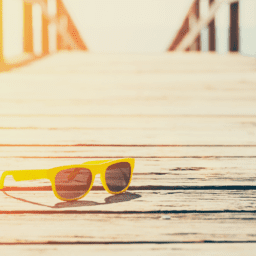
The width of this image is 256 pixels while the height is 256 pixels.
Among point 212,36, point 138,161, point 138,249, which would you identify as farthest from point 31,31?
point 138,249

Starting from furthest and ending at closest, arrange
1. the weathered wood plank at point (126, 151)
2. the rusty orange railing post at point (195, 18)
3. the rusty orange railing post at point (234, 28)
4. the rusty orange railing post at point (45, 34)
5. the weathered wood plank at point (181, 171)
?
the rusty orange railing post at point (195, 18)
the rusty orange railing post at point (45, 34)
the rusty orange railing post at point (234, 28)
the weathered wood plank at point (126, 151)
the weathered wood plank at point (181, 171)

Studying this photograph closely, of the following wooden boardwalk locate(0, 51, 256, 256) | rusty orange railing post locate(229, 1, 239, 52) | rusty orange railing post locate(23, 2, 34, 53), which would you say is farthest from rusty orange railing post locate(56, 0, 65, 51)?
wooden boardwalk locate(0, 51, 256, 256)

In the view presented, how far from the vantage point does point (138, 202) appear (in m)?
0.74

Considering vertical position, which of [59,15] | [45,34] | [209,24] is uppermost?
[59,15]

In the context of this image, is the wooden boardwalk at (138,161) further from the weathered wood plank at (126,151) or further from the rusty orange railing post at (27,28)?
the rusty orange railing post at (27,28)

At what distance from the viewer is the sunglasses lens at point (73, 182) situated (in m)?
0.73

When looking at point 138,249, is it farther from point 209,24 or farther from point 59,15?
point 59,15

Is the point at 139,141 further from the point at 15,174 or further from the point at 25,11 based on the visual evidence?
the point at 25,11

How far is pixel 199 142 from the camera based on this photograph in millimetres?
1177

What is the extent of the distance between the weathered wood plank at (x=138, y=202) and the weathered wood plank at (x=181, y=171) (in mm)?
45

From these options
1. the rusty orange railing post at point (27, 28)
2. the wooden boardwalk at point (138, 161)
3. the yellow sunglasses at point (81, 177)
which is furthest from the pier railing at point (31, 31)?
the yellow sunglasses at point (81, 177)

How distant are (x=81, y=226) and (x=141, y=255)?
140mm

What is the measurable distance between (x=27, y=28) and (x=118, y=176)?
10.4 ft

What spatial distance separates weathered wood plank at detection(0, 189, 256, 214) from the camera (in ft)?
2.31
